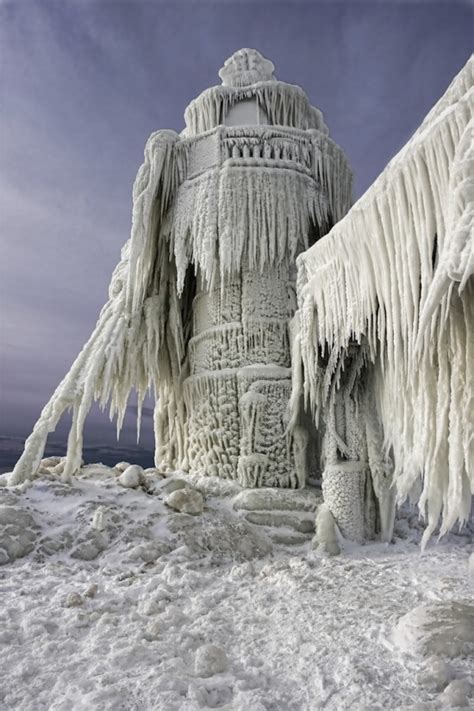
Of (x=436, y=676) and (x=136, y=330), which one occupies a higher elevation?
(x=136, y=330)

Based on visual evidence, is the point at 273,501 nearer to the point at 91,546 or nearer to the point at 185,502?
the point at 185,502

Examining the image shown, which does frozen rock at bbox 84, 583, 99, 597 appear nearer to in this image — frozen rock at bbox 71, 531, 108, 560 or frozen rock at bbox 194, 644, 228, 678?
frozen rock at bbox 71, 531, 108, 560

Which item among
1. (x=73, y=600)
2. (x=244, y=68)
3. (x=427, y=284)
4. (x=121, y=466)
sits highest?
(x=244, y=68)

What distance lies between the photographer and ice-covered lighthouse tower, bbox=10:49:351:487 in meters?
8.14

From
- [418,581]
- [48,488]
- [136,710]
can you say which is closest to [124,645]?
[136,710]

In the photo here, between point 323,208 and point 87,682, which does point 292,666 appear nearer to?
point 87,682

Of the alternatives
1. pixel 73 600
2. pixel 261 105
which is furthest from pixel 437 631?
pixel 261 105

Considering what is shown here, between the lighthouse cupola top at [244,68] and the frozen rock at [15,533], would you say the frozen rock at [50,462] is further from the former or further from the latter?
the lighthouse cupola top at [244,68]

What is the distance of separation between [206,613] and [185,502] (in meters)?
2.52

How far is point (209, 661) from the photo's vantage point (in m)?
3.20

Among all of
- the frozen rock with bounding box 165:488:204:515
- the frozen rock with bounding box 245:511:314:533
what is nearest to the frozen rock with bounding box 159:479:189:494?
the frozen rock with bounding box 165:488:204:515

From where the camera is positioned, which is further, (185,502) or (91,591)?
(185,502)

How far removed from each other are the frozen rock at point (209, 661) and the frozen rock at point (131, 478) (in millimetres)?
4168

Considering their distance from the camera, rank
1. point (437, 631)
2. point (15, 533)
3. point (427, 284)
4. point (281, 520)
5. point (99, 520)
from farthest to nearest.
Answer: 1. point (281, 520)
2. point (99, 520)
3. point (15, 533)
4. point (427, 284)
5. point (437, 631)
